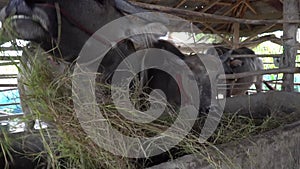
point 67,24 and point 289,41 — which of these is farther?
point 289,41

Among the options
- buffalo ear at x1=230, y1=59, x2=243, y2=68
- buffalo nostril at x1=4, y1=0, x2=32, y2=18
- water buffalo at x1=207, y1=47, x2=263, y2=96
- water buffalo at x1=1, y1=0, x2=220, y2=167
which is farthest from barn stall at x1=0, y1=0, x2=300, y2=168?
buffalo ear at x1=230, y1=59, x2=243, y2=68

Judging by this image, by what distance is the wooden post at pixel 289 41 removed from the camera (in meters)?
2.07

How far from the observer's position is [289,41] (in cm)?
208

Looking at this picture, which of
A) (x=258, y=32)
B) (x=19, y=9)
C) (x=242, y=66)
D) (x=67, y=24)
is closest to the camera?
(x=19, y=9)

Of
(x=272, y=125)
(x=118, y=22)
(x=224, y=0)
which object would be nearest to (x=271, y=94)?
(x=272, y=125)

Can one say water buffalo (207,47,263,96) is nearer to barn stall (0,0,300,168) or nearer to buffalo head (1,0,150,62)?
barn stall (0,0,300,168)

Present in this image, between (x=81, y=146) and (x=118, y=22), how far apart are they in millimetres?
636

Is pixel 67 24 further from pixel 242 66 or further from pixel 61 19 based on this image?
pixel 242 66

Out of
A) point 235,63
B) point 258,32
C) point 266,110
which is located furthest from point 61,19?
point 258,32

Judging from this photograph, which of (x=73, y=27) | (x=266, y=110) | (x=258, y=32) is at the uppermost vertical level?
(x=258, y=32)

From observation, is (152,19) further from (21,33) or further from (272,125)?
(272,125)

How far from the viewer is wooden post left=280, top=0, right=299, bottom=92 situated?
2.07 m

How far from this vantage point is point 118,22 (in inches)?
51.8

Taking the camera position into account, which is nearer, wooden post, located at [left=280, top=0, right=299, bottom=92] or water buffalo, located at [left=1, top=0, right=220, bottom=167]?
water buffalo, located at [left=1, top=0, right=220, bottom=167]
